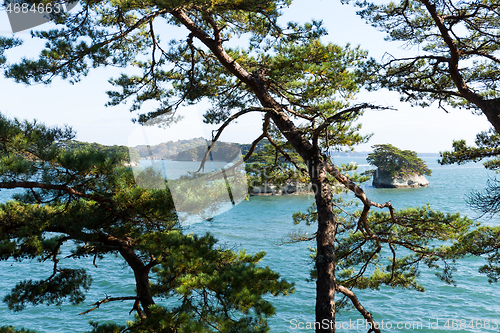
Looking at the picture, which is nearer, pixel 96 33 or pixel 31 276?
pixel 96 33

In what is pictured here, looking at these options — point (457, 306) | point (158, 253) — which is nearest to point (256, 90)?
point (158, 253)

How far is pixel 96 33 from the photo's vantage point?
16.3 feet

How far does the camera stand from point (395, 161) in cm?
3469

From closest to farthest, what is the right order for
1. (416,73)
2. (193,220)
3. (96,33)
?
1. (193,220)
2. (96,33)
3. (416,73)

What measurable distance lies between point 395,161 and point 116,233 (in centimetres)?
3518

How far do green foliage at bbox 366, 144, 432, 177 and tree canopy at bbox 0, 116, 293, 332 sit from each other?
32.1 metres

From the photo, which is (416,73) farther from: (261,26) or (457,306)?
(457,306)

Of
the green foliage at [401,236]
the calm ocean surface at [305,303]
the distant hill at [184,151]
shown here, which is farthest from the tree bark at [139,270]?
the green foliage at [401,236]

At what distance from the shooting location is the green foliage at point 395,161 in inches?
1305

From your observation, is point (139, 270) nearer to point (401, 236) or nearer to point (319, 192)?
point (319, 192)

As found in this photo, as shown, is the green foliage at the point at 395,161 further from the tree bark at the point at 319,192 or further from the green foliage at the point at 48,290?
the green foliage at the point at 48,290

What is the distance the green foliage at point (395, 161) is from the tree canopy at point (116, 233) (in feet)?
105

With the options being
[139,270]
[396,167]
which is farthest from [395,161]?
[139,270]

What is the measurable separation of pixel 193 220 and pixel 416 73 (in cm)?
468
